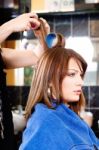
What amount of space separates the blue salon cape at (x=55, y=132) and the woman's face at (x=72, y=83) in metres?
0.05

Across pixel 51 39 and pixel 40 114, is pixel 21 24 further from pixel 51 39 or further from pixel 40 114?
pixel 40 114

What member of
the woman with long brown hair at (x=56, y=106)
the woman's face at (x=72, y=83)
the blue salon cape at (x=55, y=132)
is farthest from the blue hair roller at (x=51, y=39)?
the blue salon cape at (x=55, y=132)

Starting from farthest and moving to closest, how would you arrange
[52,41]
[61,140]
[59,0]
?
[59,0]
[52,41]
[61,140]

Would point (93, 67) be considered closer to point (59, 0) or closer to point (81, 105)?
point (59, 0)

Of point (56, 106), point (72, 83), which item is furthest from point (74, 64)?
point (56, 106)

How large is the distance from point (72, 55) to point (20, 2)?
2075 mm

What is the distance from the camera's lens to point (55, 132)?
A: 124 cm

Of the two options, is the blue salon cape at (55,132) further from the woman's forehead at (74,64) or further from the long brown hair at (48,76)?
the woman's forehead at (74,64)

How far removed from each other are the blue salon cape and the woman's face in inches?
1.9

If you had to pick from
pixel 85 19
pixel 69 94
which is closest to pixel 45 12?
pixel 85 19

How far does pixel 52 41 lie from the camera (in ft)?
4.82

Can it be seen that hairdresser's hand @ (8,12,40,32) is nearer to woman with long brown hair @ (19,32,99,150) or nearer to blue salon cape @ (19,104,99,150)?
woman with long brown hair @ (19,32,99,150)

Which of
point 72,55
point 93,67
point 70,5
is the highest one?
point 70,5

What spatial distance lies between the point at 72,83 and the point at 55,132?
0.23 metres
